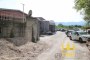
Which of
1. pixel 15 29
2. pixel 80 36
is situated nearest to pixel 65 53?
pixel 15 29

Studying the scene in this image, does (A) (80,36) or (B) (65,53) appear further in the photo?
(A) (80,36)

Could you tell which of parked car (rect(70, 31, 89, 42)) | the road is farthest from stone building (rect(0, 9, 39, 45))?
parked car (rect(70, 31, 89, 42))

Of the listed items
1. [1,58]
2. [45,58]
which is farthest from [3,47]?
[45,58]

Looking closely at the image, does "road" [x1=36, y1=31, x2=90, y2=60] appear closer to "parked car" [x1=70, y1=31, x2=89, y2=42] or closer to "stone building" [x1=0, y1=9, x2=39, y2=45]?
"stone building" [x1=0, y1=9, x2=39, y2=45]

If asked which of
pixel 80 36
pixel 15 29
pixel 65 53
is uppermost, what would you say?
pixel 15 29

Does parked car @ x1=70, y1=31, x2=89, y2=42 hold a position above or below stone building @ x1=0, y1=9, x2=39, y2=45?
below

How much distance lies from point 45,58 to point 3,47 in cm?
376

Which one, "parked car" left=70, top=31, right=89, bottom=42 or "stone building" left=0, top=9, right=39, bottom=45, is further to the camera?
"parked car" left=70, top=31, right=89, bottom=42

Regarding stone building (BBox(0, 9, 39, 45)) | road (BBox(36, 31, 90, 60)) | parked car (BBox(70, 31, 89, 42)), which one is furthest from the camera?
parked car (BBox(70, 31, 89, 42))

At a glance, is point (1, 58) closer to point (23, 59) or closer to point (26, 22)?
point (23, 59)

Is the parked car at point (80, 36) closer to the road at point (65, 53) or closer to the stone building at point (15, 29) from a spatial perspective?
the road at point (65, 53)

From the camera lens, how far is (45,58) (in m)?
15.7

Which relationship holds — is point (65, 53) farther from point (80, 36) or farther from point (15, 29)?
point (80, 36)

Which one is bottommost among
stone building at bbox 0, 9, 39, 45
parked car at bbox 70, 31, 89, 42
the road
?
the road
